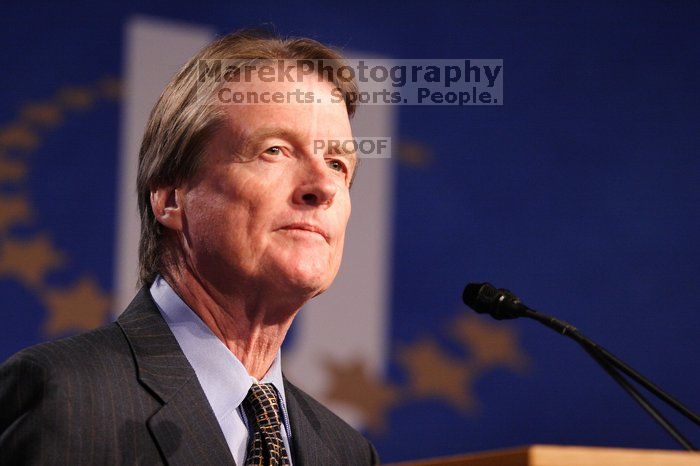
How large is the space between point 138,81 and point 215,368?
4.55 feet

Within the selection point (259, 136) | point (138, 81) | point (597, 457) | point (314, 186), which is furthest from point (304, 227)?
point (138, 81)

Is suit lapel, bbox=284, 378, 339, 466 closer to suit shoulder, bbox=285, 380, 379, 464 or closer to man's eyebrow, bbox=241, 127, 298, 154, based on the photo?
suit shoulder, bbox=285, 380, 379, 464

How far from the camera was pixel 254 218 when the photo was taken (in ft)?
5.40

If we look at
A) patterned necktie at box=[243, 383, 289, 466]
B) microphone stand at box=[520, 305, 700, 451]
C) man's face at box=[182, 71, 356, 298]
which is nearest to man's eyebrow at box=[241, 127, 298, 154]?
man's face at box=[182, 71, 356, 298]

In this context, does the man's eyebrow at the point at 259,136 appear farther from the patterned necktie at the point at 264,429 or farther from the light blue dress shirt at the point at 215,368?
the patterned necktie at the point at 264,429

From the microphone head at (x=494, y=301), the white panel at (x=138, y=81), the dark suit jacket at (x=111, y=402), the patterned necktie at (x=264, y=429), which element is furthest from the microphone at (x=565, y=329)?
the white panel at (x=138, y=81)

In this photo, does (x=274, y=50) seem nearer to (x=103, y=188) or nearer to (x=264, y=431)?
(x=264, y=431)

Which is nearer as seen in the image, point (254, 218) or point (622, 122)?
point (254, 218)

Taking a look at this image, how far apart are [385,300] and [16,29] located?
133cm

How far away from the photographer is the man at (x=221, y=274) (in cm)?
148

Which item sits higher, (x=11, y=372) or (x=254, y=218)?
(x=254, y=218)

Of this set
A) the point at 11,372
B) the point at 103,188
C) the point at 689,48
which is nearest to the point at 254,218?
the point at 11,372

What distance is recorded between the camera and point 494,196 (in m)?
2.92

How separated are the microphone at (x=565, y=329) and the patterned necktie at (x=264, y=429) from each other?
15.1 inches
